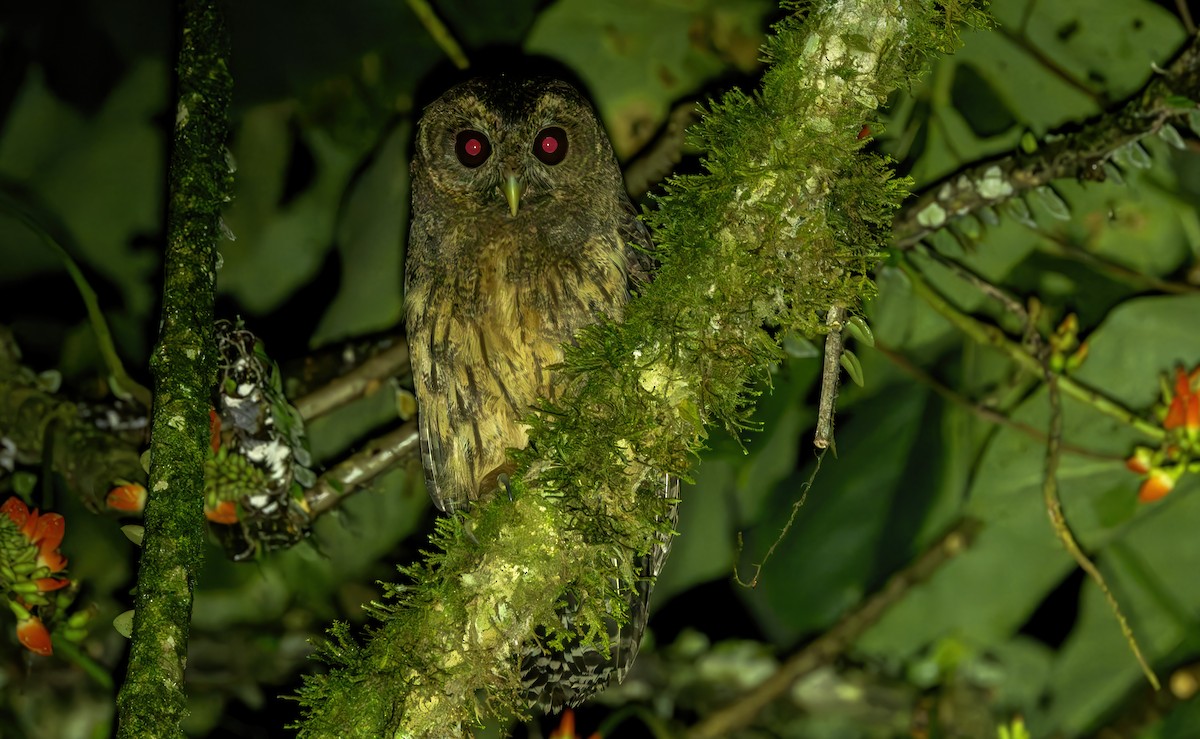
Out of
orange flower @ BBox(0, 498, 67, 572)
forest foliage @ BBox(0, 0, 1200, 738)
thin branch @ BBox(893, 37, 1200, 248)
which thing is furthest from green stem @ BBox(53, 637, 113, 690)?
thin branch @ BBox(893, 37, 1200, 248)

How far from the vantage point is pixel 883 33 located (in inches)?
52.2

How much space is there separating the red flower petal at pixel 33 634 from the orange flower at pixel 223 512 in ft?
1.61

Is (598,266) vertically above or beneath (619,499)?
above

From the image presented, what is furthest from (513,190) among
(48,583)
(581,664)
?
(48,583)

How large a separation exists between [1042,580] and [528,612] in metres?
1.94

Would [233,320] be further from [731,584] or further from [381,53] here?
[731,584]

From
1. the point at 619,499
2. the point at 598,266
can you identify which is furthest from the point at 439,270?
the point at 619,499

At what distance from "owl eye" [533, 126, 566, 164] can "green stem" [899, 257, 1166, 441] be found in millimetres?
1033

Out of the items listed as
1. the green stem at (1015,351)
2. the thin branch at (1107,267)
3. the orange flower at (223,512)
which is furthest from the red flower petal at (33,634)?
the thin branch at (1107,267)

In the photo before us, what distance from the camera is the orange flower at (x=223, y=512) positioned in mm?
2520

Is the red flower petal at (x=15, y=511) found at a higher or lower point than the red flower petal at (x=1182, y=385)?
lower

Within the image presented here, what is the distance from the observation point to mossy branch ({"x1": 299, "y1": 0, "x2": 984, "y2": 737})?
137 cm

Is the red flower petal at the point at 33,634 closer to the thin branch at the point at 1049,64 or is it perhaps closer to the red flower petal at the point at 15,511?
the red flower petal at the point at 15,511

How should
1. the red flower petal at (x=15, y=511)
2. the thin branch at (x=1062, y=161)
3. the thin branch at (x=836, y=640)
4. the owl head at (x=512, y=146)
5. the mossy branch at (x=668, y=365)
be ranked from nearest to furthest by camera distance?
the mossy branch at (x=668, y=365) < the thin branch at (x=1062, y=161) < the owl head at (x=512, y=146) < the red flower petal at (x=15, y=511) < the thin branch at (x=836, y=640)
